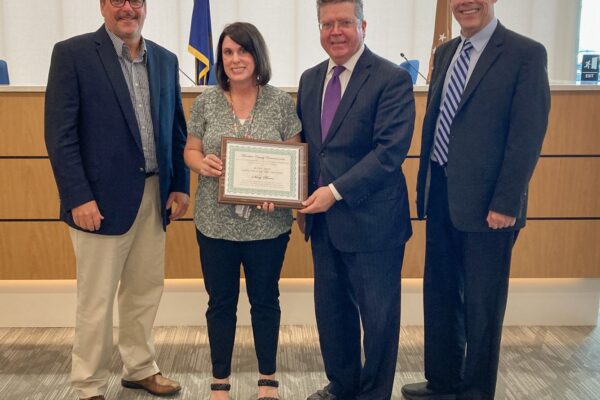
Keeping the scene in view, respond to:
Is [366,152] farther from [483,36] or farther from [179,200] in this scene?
[179,200]

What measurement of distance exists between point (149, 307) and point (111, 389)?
45 centimetres

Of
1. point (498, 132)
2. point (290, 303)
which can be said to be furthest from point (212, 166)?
point (290, 303)

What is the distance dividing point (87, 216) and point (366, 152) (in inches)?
42.8

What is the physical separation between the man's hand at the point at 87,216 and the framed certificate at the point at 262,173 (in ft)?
1.59

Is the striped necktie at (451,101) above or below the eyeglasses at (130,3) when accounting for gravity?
below

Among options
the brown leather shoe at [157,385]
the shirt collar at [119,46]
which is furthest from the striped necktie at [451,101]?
the brown leather shoe at [157,385]

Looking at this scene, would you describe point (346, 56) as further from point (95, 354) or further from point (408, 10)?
point (408, 10)

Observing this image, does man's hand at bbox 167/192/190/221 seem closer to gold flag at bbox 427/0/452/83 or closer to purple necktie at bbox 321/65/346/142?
purple necktie at bbox 321/65/346/142

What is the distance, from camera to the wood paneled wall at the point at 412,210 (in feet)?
10.5

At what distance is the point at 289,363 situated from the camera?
9.92 ft

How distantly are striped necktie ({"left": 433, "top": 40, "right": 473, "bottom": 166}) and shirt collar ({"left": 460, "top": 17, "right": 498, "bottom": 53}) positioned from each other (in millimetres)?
25

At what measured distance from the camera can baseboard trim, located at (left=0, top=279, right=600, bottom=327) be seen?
3455 millimetres

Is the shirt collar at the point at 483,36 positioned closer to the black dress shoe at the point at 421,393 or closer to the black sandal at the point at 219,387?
the black dress shoe at the point at 421,393

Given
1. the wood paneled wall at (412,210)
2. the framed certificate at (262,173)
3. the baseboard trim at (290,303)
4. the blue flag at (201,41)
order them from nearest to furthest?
the framed certificate at (262,173) → the wood paneled wall at (412,210) → the baseboard trim at (290,303) → the blue flag at (201,41)
